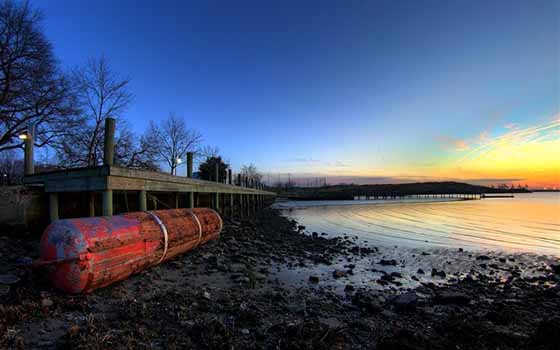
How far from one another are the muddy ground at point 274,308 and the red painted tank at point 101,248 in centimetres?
27

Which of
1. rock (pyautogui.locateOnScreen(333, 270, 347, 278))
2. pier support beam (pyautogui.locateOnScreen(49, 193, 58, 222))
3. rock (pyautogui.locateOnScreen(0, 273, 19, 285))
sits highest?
pier support beam (pyautogui.locateOnScreen(49, 193, 58, 222))

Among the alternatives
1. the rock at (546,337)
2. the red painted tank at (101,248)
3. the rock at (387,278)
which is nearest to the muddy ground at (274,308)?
the rock at (546,337)

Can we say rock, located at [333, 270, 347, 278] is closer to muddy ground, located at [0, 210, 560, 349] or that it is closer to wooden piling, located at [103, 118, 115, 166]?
muddy ground, located at [0, 210, 560, 349]

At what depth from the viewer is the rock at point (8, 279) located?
12.5ft

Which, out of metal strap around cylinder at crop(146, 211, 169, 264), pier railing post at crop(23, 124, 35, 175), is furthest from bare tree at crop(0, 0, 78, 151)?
metal strap around cylinder at crop(146, 211, 169, 264)

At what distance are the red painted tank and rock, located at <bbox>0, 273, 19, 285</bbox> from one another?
2.65 ft

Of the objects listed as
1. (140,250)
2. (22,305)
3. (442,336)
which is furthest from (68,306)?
(442,336)

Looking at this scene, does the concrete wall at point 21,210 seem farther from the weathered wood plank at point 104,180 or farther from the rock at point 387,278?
the rock at point 387,278

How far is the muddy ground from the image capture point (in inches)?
119

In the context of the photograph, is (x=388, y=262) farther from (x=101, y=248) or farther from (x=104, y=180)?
(x=104, y=180)

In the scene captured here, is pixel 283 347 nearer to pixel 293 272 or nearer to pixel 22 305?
pixel 22 305

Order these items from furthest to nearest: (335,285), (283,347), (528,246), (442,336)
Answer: (528,246), (335,285), (442,336), (283,347)

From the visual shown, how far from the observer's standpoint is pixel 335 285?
614 cm

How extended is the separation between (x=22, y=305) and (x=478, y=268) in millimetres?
10422
